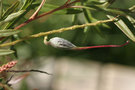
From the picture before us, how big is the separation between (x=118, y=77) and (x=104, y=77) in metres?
0.16

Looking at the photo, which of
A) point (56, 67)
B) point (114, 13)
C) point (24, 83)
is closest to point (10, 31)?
point (114, 13)

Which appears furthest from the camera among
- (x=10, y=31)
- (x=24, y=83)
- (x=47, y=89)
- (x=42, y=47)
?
(x=47, y=89)

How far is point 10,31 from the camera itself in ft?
1.16

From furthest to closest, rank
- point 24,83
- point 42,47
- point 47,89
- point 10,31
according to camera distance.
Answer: point 47,89
point 42,47
point 24,83
point 10,31

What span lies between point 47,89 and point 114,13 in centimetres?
221

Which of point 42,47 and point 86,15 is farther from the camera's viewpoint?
point 42,47

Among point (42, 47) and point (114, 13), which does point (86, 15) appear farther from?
point (42, 47)

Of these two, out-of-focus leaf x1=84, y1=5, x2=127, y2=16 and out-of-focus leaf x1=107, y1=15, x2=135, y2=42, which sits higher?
out-of-focus leaf x1=84, y1=5, x2=127, y2=16

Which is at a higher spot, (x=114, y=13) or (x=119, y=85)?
(x=114, y=13)

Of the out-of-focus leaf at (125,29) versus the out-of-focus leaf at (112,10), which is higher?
the out-of-focus leaf at (112,10)

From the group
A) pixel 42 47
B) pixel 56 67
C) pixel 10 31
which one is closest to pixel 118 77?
pixel 56 67

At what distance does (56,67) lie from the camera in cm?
256

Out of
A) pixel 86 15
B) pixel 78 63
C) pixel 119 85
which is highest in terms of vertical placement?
pixel 86 15

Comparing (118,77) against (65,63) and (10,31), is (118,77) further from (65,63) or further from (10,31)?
(10,31)
